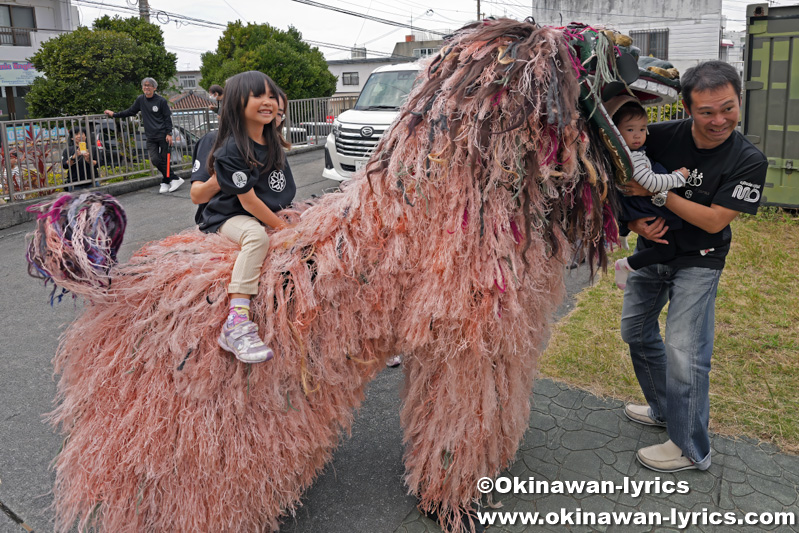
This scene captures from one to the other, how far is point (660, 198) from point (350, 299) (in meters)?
1.43

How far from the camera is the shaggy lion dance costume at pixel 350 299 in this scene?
85.1 inches

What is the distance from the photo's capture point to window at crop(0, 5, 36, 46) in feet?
86.3

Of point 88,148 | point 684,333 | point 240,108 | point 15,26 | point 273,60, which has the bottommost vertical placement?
point 684,333

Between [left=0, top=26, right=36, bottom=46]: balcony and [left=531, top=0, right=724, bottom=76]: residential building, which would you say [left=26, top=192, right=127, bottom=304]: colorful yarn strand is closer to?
[left=531, top=0, right=724, bottom=76]: residential building

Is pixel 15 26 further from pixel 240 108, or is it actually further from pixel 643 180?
pixel 643 180

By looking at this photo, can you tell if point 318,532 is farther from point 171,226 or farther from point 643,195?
point 171,226

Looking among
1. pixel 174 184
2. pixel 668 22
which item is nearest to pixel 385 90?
pixel 174 184

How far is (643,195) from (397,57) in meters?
45.6

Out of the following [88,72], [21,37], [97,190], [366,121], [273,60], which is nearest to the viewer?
[97,190]

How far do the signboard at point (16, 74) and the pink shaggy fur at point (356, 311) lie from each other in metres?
27.4

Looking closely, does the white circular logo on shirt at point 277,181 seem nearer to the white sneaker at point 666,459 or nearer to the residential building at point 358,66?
the white sneaker at point 666,459

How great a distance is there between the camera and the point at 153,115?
10070mm

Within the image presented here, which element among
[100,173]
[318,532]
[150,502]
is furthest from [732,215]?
[100,173]

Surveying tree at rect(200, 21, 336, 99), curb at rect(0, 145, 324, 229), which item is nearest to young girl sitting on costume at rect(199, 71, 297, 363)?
curb at rect(0, 145, 324, 229)
